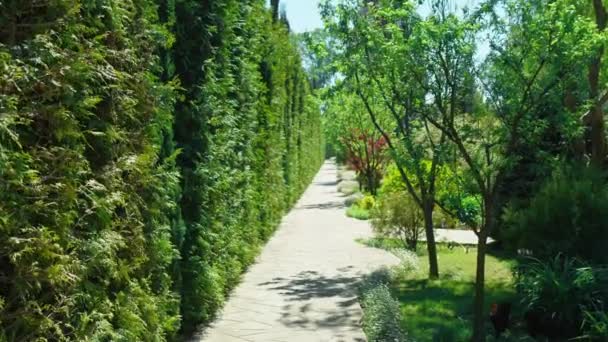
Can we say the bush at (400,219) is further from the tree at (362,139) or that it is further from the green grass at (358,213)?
the tree at (362,139)

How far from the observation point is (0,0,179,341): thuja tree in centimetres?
274

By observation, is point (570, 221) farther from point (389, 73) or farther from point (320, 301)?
point (320, 301)

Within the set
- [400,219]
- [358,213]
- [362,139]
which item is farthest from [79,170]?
[362,139]

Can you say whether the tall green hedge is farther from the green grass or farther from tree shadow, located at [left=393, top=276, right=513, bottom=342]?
the green grass

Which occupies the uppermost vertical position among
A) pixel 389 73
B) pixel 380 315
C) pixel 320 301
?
pixel 389 73

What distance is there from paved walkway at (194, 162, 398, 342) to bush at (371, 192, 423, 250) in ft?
2.16

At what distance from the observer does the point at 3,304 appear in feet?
8.76

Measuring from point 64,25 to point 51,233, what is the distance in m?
1.09

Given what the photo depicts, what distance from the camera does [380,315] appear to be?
646 cm

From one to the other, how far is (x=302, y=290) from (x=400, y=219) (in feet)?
13.4

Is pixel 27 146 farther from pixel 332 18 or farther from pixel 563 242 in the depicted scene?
pixel 332 18

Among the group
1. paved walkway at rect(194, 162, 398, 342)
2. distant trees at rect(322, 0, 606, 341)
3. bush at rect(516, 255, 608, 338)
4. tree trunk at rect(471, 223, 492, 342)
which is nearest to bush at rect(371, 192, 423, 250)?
paved walkway at rect(194, 162, 398, 342)

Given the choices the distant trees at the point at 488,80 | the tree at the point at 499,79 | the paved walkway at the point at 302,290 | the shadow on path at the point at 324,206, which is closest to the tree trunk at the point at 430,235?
the paved walkway at the point at 302,290

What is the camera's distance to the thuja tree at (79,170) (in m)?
2.74
